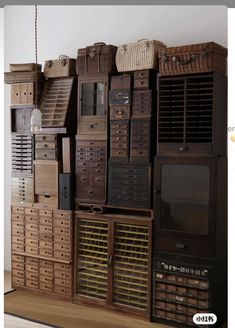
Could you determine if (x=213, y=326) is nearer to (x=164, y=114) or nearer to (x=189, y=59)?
(x=164, y=114)

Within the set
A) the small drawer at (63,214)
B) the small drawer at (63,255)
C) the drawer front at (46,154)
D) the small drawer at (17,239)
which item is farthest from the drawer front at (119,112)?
the small drawer at (17,239)

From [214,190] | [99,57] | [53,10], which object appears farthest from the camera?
[53,10]

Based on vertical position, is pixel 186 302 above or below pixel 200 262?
below

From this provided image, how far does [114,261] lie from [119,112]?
1254 mm

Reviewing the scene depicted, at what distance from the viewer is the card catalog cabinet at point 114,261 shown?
140 inches

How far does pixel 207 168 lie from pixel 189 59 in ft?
2.70

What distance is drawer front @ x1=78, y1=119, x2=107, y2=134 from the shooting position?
12.4 feet

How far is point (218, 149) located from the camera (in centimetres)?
327

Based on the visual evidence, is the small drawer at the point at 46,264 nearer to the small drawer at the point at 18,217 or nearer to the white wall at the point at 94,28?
the small drawer at the point at 18,217

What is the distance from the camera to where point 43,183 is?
408 cm

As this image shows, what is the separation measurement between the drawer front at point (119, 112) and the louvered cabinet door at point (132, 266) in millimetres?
883

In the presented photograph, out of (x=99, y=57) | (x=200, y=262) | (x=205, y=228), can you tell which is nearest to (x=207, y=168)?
(x=205, y=228)

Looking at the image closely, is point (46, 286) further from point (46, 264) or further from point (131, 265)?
point (131, 265)

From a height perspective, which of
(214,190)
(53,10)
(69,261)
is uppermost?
(53,10)
